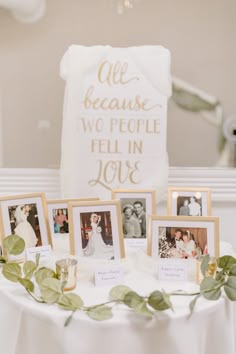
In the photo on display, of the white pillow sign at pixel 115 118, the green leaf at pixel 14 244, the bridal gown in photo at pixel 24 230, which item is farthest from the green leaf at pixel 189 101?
the green leaf at pixel 14 244

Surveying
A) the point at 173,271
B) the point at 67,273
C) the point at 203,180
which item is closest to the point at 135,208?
the point at 173,271

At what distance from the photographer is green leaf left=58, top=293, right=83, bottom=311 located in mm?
1185

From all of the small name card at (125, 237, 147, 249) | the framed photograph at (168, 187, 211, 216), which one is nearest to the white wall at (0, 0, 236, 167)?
the framed photograph at (168, 187, 211, 216)

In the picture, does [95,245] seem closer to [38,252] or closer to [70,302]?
[38,252]

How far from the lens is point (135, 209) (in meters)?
1.67

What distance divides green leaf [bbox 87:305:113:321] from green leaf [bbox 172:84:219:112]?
138 centimetres

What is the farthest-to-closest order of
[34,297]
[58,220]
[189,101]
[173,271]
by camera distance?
[189,101]
[58,220]
[173,271]
[34,297]

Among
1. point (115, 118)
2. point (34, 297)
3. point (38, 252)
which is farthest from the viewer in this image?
point (115, 118)

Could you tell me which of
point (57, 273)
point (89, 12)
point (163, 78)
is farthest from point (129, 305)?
point (89, 12)

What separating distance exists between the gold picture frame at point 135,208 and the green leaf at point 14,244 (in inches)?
16.2

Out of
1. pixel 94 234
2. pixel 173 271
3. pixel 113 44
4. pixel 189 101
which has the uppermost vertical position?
pixel 113 44

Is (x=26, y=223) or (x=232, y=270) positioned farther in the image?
(x=26, y=223)

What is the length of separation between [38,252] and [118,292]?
0.38m

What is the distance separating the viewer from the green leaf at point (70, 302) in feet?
3.89
